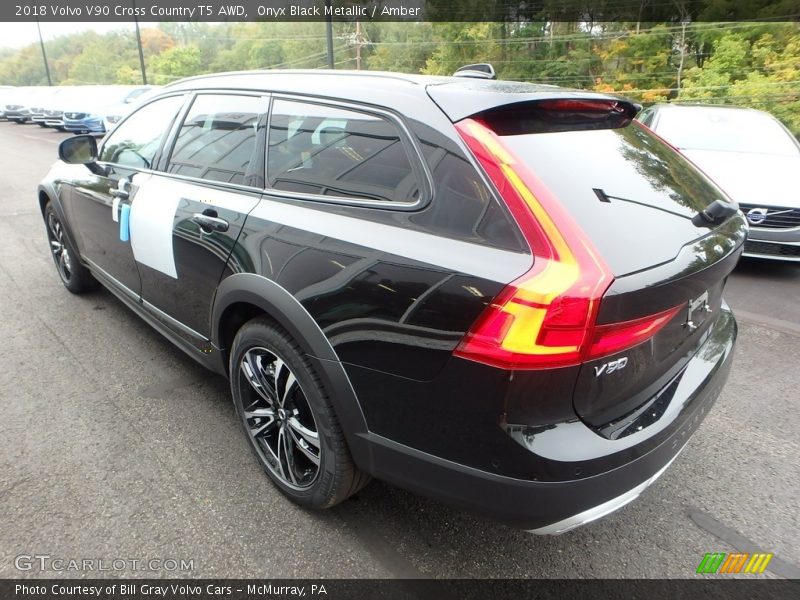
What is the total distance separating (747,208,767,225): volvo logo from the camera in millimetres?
5035

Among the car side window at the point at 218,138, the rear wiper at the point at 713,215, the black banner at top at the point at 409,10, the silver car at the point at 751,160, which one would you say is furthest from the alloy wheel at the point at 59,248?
the black banner at top at the point at 409,10

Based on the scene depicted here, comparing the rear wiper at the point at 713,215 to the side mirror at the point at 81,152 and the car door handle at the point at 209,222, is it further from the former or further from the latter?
the side mirror at the point at 81,152

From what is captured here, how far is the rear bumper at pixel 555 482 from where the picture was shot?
62.4 inches

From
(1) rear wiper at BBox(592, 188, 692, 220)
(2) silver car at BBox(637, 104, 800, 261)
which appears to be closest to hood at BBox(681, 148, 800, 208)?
(2) silver car at BBox(637, 104, 800, 261)

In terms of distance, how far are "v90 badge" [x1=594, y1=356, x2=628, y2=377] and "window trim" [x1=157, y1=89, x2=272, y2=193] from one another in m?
1.56

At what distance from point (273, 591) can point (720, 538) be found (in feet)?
5.74

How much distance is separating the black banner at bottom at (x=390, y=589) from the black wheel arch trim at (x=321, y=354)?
447 millimetres

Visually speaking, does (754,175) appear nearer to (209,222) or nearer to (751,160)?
(751,160)

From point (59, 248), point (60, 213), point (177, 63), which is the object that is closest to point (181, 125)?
point (60, 213)

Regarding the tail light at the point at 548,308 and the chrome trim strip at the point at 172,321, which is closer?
the tail light at the point at 548,308

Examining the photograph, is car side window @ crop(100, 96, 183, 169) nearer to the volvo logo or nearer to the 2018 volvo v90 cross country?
the 2018 volvo v90 cross country

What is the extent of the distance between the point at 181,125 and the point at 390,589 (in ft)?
8.48

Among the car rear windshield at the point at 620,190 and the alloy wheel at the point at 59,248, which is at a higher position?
the car rear windshield at the point at 620,190

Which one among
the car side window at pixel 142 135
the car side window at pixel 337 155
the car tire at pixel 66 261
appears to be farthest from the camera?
the car tire at pixel 66 261
